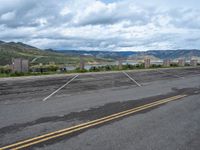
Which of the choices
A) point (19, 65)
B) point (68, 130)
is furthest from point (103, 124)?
point (19, 65)

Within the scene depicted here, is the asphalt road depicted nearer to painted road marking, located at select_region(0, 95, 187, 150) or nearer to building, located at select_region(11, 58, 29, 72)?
painted road marking, located at select_region(0, 95, 187, 150)

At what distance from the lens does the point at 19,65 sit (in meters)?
24.8

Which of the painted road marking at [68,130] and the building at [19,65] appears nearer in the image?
the painted road marking at [68,130]

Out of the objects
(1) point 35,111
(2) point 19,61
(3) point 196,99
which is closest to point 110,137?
(1) point 35,111

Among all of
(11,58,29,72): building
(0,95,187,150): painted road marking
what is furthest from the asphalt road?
(11,58,29,72): building

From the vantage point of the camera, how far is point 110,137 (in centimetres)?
638

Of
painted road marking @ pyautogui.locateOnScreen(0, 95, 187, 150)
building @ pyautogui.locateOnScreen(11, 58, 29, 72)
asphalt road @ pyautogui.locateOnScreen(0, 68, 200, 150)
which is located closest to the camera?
painted road marking @ pyautogui.locateOnScreen(0, 95, 187, 150)

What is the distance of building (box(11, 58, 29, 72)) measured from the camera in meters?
24.5

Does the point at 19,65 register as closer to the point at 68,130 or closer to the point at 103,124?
the point at 103,124

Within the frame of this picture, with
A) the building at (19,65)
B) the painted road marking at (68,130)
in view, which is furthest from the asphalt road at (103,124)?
the building at (19,65)

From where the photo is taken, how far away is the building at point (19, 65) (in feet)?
80.4

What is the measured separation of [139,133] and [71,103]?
4822 mm

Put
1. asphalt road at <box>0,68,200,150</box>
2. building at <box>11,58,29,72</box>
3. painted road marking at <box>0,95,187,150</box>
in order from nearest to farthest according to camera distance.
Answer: painted road marking at <box>0,95,187,150</box>
asphalt road at <box>0,68,200,150</box>
building at <box>11,58,29,72</box>

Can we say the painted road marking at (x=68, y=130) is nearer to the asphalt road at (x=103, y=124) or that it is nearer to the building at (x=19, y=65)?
the asphalt road at (x=103, y=124)
